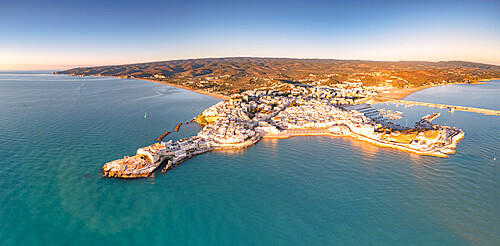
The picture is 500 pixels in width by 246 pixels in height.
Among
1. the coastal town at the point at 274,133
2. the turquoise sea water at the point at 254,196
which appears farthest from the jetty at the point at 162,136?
the turquoise sea water at the point at 254,196

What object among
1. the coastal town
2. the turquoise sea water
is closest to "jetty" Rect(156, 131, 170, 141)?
the coastal town

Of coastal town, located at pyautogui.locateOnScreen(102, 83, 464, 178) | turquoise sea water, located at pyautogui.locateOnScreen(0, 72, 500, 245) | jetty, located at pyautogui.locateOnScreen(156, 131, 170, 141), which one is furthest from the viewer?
jetty, located at pyautogui.locateOnScreen(156, 131, 170, 141)

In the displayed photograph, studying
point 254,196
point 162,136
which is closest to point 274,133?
point 254,196

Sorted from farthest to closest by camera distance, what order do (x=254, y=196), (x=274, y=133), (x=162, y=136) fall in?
1. (x=274, y=133)
2. (x=162, y=136)
3. (x=254, y=196)

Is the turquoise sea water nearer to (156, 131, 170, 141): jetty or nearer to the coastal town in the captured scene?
(156, 131, 170, 141): jetty

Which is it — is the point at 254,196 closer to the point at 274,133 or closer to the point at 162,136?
the point at 274,133

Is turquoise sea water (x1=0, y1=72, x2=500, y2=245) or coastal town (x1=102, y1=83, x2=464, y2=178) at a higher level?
coastal town (x1=102, y1=83, x2=464, y2=178)

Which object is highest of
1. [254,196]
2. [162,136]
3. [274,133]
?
[162,136]

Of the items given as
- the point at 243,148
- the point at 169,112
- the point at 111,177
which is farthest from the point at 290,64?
the point at 111,177

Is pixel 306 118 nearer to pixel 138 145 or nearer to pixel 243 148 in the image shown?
pixel 243 148
